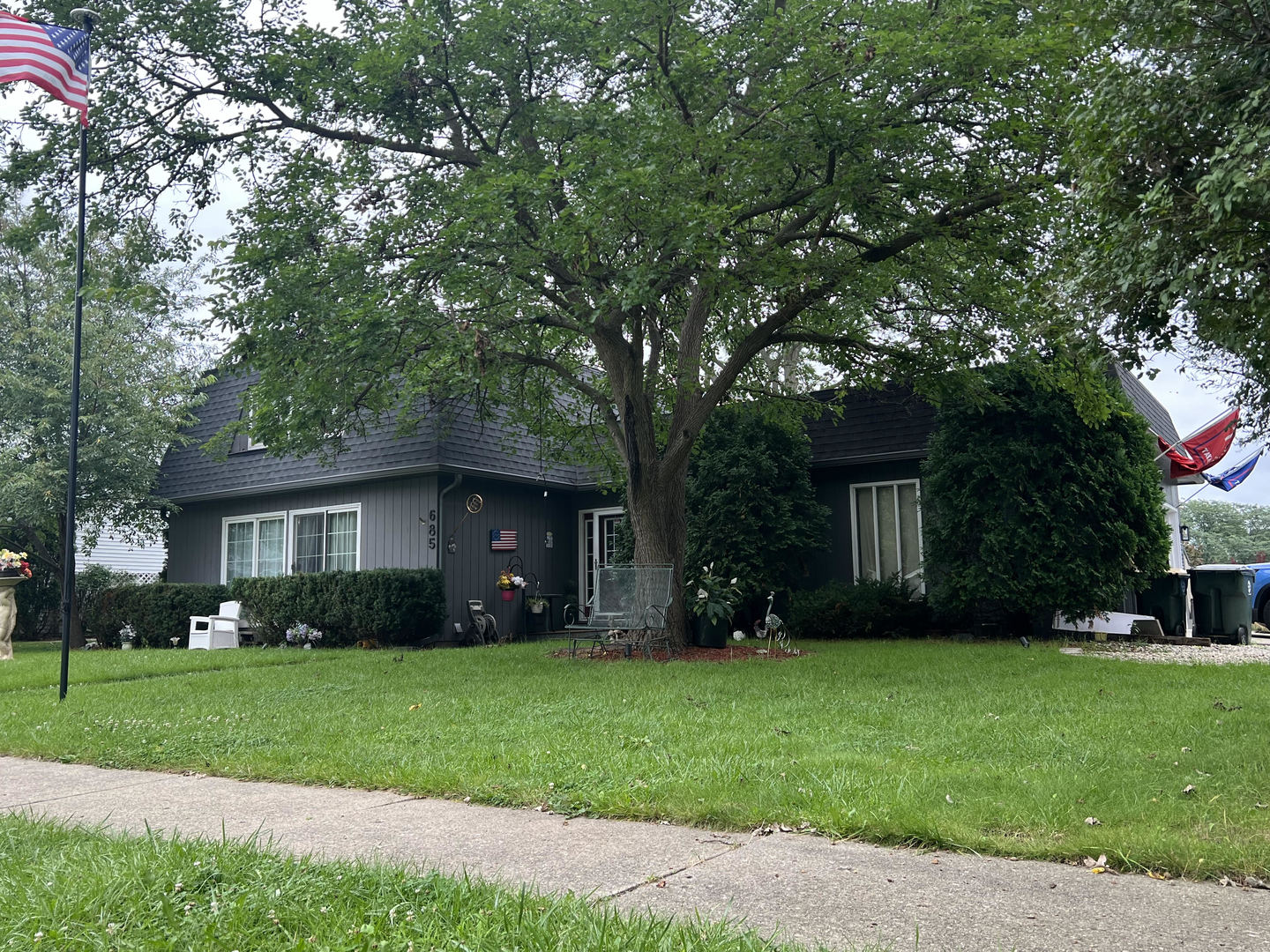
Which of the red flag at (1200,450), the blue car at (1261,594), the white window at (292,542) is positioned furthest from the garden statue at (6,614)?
the blue car at (1261,594)

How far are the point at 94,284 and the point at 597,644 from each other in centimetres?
744

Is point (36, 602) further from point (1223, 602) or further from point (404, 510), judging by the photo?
point (1223, 602)

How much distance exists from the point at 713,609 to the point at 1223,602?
8.13 meters

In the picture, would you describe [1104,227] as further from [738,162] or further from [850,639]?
[850,639]

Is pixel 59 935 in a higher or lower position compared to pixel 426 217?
lower

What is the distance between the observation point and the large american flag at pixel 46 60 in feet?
30.2

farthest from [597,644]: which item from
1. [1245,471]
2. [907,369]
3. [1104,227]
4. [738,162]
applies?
[1245,471]

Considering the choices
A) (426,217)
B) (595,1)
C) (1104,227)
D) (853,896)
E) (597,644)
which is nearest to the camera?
(853,896)

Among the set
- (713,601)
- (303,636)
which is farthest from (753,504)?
(303,636)

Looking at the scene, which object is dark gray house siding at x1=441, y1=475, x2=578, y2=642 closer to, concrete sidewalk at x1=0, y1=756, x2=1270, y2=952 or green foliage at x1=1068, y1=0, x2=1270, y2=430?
concrete sidewalk at x1=0, y1=756, x2=1270, y2=952

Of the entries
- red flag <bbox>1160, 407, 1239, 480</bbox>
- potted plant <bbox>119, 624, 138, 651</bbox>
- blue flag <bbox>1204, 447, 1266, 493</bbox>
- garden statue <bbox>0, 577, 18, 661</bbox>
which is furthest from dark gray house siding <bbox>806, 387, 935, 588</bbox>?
garden statue <bbox>0, 577, 18, 661</bbox>

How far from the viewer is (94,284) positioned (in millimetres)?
10930

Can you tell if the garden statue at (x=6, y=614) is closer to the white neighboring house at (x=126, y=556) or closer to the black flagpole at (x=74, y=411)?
the black flagpole at (x=74, y=411)

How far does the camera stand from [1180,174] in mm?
4699
